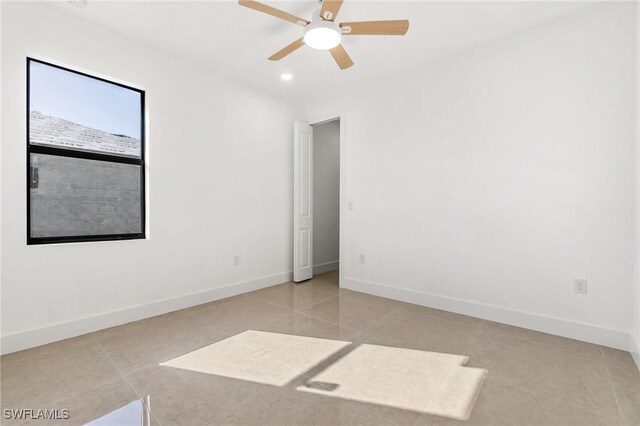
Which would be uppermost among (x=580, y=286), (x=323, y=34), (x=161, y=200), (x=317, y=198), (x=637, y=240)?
(x=323, y=34)

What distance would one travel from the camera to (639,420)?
1.61 metres

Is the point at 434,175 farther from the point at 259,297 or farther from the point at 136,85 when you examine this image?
the point at 136,85

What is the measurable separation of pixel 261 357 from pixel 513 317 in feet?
7.86

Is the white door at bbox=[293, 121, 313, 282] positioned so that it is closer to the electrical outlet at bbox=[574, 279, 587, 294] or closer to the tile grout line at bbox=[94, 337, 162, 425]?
the tile grout line at bbox=[94, 337, 162, 425]

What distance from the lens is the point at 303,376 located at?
2016 millimetres

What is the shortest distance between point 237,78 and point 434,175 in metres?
2.76

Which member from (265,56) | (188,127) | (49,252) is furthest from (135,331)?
(265,56)

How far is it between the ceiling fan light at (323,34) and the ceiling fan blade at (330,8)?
0.15 ft

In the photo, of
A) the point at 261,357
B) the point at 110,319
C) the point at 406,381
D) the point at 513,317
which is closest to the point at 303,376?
the point at 261,357

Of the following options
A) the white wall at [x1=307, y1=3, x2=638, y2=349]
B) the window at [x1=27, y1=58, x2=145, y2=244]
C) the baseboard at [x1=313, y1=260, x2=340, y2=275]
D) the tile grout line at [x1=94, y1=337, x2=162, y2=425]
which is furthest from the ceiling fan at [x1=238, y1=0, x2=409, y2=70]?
the baseboard at [x1=313, y1=260, x2=340, y2=275]

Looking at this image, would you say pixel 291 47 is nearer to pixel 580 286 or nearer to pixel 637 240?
pixel 637 240

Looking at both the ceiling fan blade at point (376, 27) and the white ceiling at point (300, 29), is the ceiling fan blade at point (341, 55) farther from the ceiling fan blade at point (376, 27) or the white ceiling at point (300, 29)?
the white ceiling at point (300, 29)

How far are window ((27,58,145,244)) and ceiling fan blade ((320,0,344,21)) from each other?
2179 millimetres

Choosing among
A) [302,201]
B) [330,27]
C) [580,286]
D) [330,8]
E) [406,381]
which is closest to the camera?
[406,381]
